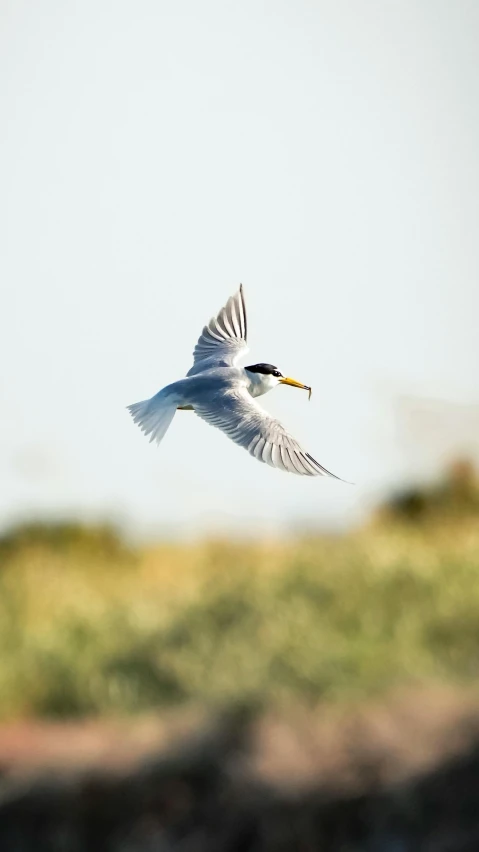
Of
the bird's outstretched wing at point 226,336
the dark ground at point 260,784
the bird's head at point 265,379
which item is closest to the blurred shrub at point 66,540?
the dark ground at point 260,784

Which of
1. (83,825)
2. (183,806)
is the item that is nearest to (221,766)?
(183,806)

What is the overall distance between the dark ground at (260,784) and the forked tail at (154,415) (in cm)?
184

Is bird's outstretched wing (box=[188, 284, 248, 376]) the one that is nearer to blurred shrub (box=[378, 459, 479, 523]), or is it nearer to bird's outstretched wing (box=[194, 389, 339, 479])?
bird's outstretched wing (box=[194, 389, 339, 479])

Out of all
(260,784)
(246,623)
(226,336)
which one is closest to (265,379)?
(226,336)

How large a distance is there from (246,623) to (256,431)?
10.2 ft

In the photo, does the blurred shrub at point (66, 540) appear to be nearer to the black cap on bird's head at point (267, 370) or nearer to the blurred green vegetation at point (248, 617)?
the blurred green vegetation at point (248, 617)

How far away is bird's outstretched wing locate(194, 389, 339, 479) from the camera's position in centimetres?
262

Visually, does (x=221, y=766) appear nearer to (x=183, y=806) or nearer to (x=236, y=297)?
(x=183, y=806)

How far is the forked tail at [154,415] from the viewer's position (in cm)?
270

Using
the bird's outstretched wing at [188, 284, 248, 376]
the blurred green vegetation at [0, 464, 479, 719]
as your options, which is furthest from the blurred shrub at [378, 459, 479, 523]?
the bird's outstretched wing at [188, 284, 248, 376]

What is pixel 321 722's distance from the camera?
470cm

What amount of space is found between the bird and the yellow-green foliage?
Result: 2.19m

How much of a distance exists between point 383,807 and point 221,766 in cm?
73

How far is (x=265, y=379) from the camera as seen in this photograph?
114 inches
